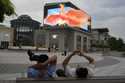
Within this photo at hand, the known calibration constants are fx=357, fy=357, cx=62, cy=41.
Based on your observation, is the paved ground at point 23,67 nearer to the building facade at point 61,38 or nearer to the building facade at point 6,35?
the building facade at point 61,38

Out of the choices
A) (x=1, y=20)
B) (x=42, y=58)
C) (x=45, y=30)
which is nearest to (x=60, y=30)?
(x=45, y=30)

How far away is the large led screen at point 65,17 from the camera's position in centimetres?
10219

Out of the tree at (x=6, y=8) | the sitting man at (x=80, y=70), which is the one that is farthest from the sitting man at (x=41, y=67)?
the tree at (x=6, y=8)

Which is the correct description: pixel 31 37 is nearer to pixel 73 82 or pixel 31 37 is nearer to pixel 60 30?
pixel 60 30

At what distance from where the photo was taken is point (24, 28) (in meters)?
136

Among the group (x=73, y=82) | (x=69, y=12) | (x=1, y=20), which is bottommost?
(x=73, y=82)

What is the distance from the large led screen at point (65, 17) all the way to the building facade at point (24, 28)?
90.6 ft

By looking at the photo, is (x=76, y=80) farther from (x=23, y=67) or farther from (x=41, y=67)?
(x=23, y=67)

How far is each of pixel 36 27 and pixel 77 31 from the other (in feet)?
85.3

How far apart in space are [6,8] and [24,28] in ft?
402

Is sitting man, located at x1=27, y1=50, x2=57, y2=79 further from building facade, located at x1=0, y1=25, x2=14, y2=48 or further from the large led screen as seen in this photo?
building facade, located at x1=0, y1=25, x2=14, y2=48

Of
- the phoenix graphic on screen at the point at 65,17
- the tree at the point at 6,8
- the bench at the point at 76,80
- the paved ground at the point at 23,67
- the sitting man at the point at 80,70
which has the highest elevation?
the phoenix graphic on screen at the point at 65,17

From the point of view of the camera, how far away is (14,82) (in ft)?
15.6

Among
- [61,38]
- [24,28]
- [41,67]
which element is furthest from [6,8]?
[24,28]
